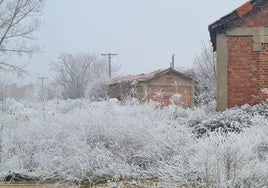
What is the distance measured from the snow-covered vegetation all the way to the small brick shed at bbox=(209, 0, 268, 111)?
82.0 inches

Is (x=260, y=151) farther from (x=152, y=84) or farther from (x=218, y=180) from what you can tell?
(x=152, y=84)

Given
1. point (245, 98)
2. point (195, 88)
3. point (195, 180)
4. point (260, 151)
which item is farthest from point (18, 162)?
point (195, 88)

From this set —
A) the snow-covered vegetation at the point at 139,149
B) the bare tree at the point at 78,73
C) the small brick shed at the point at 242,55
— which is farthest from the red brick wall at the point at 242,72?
the bare tree at the point at 78,73

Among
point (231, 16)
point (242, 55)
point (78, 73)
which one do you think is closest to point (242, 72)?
point (242, 55)

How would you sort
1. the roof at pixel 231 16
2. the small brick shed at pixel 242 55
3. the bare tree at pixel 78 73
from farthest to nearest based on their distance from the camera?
the bare tree at pixel 78 73 < the small brick shed at pixel 242 55 < the roof at pixel 231 16

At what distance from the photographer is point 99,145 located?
8281mm

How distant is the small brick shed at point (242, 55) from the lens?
1245 cm

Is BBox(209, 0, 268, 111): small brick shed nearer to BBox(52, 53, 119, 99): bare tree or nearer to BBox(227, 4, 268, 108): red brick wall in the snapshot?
BBox(227, 4, 268, 108): red brick wall

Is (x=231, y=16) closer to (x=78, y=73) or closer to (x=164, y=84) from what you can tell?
(x=164, y=84)

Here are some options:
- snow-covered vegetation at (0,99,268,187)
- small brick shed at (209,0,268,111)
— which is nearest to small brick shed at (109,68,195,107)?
small brick shed at (209,0,268,111)

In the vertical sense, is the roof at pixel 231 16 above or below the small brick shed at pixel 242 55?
above

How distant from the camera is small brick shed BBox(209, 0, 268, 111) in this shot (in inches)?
490

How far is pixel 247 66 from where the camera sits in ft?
41.2

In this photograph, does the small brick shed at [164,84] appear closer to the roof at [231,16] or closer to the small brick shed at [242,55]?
the small brick shed at [242,55]
